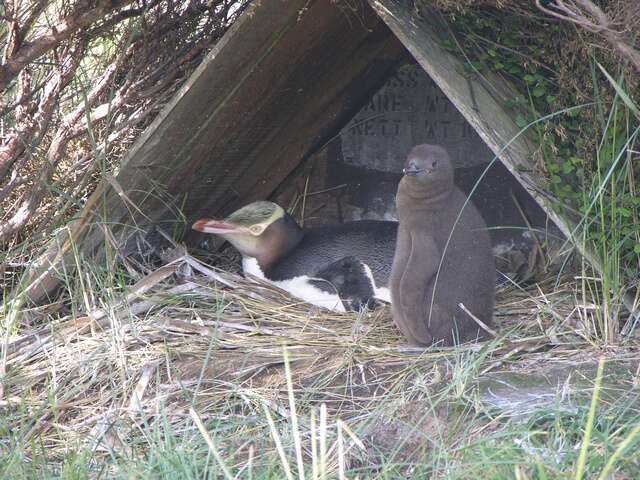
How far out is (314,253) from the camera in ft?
14.6

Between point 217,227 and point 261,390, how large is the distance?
4.53 feet

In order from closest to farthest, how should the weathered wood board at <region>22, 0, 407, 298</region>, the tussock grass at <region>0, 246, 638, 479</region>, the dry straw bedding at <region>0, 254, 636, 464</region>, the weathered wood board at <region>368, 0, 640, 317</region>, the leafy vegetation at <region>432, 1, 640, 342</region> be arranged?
the tussock grass at <region>0, 246, 638, 479</region> → the dry straw bedding at <region>0, 254, 636, 464</region> → the leafy vegetation at <region>432, 1, 640, 342</region> → the weathered wood board at <region>368, 0, 640, 317</region> → the weathered wood board at <region>22, 0, 407, 298</region>

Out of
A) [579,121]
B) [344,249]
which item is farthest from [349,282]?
[579,121]

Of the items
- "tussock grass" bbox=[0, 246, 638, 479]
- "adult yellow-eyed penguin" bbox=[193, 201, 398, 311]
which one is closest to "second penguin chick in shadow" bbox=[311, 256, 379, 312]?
"adult yellow-eyed penguin" bbox=[193, 201, 398, 311]

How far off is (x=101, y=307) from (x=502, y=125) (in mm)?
1800

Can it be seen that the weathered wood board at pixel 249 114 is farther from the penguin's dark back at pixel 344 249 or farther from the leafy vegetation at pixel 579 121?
the leafy vegetation at pixel 579 121

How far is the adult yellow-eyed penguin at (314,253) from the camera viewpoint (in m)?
4.29

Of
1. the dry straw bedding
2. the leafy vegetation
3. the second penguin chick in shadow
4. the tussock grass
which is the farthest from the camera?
the second penguin chick in shadow

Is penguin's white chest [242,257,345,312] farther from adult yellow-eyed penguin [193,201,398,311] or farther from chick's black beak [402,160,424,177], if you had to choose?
chick's black beak [402,160,424,177]

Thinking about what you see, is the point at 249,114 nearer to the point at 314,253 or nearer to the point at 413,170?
the point at 314,253

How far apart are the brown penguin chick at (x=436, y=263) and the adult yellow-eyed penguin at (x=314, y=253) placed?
0.69 metres

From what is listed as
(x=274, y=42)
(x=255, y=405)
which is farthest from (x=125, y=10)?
(x=255, y=405)

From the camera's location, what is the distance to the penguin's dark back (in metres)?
4.31

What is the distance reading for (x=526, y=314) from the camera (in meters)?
3.86
